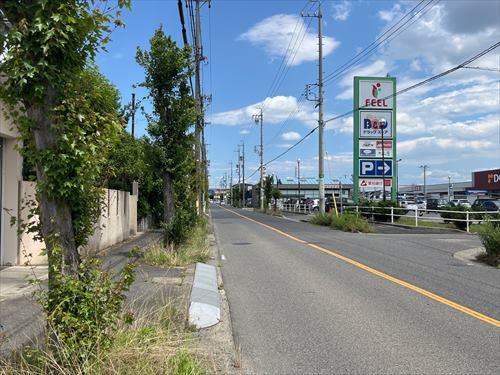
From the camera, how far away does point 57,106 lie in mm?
3863

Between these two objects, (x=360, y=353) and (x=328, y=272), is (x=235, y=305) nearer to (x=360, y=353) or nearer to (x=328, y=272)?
(x=360, y=353)

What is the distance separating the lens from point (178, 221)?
14.5 m

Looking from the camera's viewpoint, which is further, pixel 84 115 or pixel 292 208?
pixel 292 208

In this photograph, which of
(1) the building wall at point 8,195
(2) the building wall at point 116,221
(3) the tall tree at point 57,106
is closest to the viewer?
(3) the tall tree at point 57,106

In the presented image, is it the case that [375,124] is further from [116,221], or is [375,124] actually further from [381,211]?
[116,221]

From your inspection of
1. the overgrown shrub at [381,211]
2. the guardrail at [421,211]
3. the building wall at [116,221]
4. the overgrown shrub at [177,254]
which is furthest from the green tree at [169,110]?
the overgrown shrub at [381,211]

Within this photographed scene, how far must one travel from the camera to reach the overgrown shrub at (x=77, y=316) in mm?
3842

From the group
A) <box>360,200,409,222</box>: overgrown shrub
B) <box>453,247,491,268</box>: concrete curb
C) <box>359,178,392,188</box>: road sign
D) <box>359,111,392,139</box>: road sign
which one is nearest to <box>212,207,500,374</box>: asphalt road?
<box>453,247,491,268</box>: concrete curb

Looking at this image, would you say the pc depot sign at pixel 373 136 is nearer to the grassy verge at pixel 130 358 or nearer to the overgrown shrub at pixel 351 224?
the overgrown shrub at pixel 351 224

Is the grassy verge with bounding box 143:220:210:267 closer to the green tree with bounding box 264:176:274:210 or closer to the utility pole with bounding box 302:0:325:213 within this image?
the utility pole with bounding box 302:0:325:213

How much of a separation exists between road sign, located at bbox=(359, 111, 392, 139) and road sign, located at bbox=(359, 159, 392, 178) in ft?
6.68

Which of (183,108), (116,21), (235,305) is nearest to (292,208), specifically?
(183,108)

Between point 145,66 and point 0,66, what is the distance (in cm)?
1189

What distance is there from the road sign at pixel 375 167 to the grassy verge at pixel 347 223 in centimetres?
870
